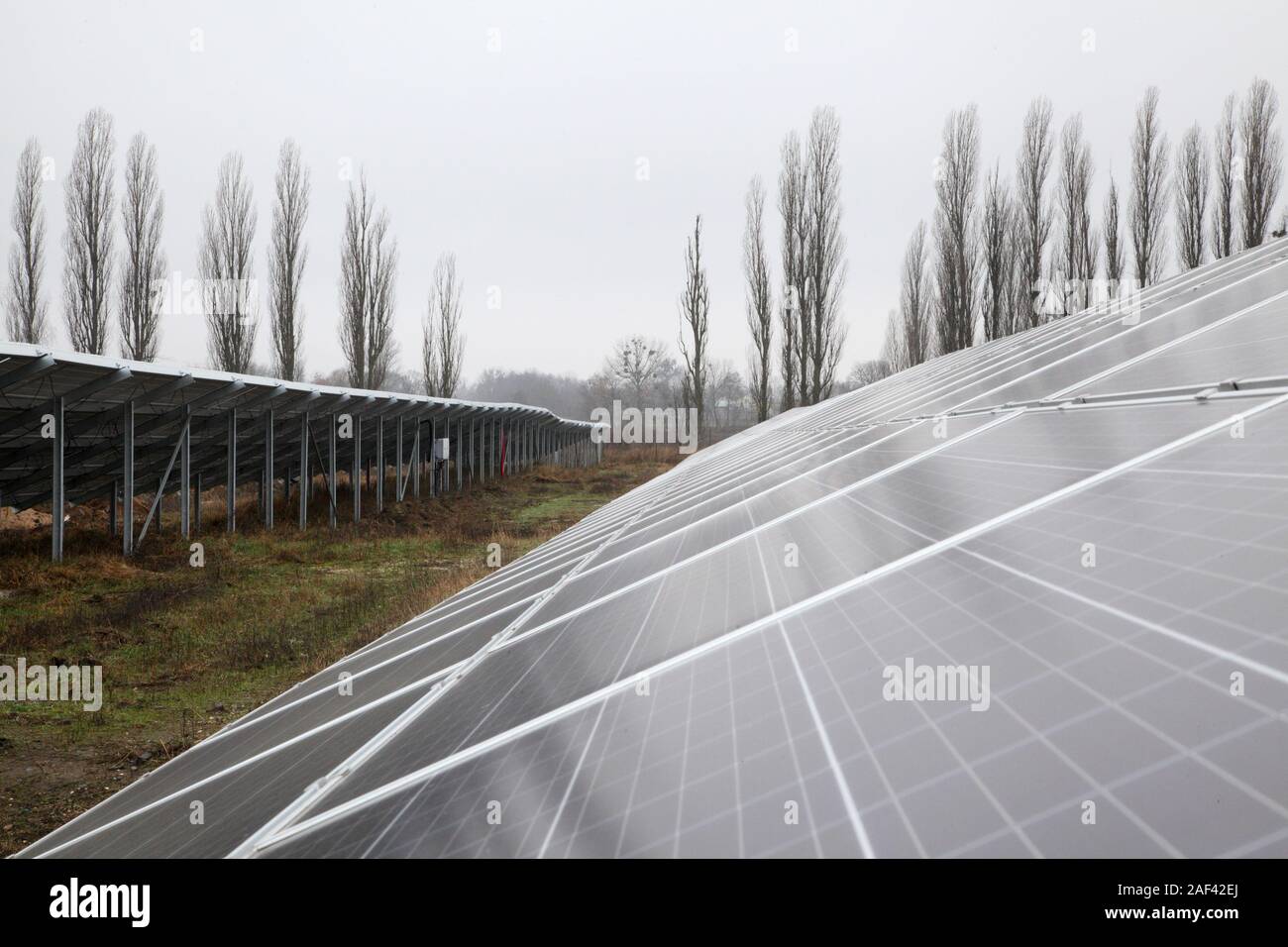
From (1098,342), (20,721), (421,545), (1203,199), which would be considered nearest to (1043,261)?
(1203,199)

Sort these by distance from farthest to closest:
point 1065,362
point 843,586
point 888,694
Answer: point 1065,362 < point 843,586 < point 888,694

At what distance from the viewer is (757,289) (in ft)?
139

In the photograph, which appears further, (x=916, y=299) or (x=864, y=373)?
(x=864, y=373)

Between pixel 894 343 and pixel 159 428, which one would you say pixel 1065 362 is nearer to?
pixel 159 428

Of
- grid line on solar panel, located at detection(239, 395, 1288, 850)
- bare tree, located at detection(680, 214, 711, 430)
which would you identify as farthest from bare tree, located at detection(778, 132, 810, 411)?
grid line on solar panel, located at detection(239, 395, 1288, 850)

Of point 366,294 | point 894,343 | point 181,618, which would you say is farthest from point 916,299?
point 181,618

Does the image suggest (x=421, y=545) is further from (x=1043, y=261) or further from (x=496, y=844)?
(x=1043, y=261)

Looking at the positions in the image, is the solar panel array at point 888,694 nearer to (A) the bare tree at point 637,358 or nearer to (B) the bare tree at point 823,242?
(B) the bare tree at point 823,242

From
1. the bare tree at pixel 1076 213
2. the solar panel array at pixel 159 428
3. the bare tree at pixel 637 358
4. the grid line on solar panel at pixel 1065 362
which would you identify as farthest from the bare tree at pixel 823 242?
the bare tree at pixel 637 358

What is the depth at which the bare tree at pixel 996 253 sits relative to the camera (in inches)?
1538

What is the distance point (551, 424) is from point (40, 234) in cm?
3643

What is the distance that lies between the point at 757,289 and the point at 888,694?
138ft

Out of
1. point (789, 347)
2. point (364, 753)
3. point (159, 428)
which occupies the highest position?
point (789, 347)

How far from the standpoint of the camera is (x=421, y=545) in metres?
23.9
